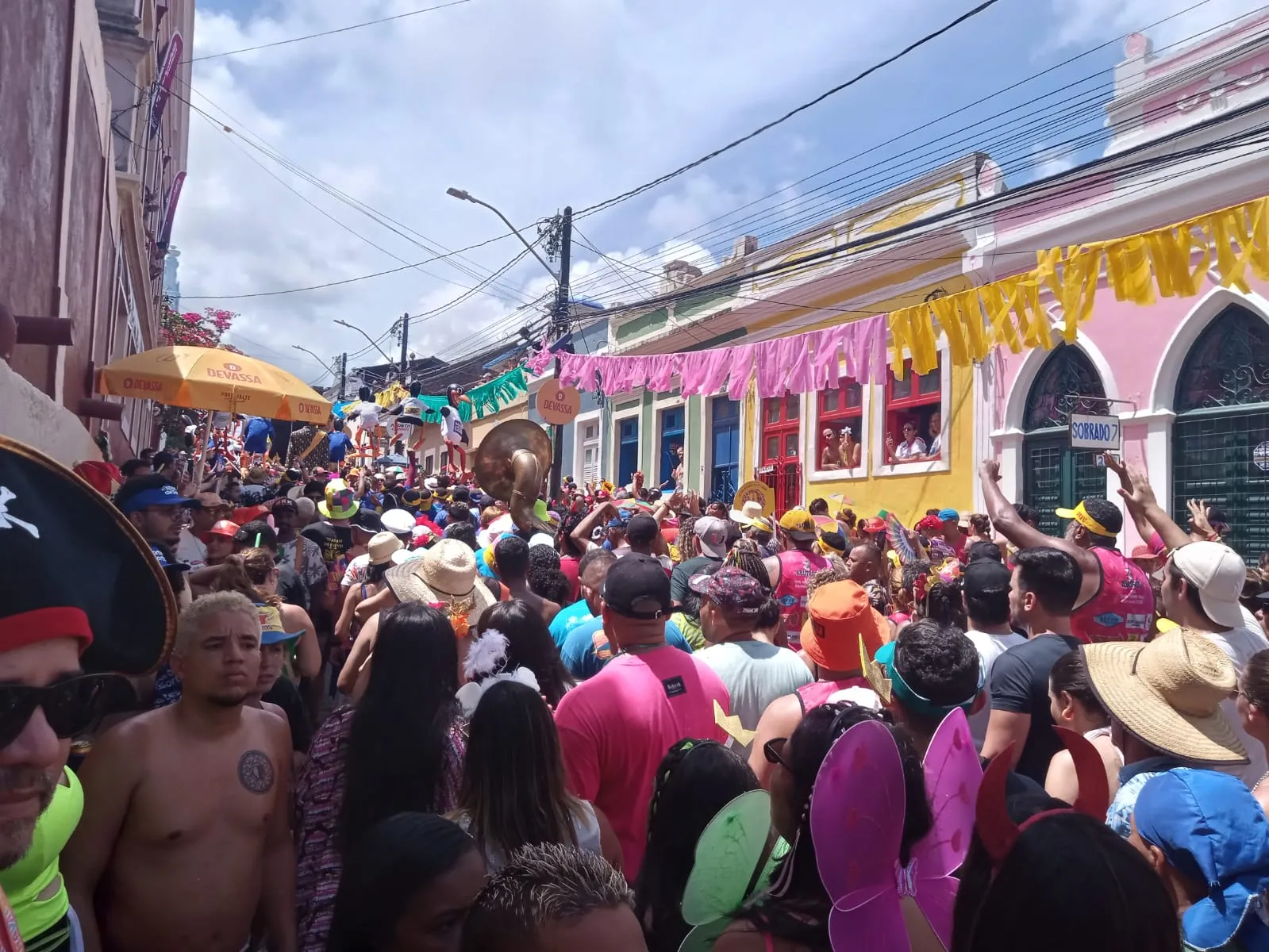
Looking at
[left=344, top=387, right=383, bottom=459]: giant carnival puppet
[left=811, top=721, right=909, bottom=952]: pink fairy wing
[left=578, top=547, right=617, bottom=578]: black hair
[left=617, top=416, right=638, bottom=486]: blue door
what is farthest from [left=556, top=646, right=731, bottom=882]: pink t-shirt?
[left=617, top=416, right=638, bottom=486]: blue door

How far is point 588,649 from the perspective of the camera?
4297mm

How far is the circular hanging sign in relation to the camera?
13.5 m

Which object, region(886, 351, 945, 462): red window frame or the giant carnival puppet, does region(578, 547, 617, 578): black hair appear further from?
the giant carnival puppet

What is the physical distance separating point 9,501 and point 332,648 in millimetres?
6212

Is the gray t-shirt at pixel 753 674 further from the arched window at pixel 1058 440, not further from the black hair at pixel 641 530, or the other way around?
the arched window at pixel 1058 440

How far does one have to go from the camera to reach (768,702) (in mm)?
3715

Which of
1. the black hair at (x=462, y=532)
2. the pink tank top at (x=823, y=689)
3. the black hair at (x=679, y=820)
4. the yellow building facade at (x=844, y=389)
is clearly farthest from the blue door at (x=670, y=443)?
the black hair at (x=679, y=820)

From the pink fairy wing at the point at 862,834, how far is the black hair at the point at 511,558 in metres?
3.65

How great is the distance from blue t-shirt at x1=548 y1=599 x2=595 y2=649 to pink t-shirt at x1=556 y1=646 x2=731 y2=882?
1.73 m

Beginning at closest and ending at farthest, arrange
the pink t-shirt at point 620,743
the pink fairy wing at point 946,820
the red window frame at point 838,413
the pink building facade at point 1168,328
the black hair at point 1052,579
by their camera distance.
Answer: the pink fairy wing at point 946,820, the pink t-shirt at point 620,743, the black hair at point 1052,579, the pink building facade at point 1168,328, the red window frame at point 838,413

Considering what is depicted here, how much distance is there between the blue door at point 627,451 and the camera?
2234cm

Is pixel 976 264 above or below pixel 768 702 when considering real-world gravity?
above

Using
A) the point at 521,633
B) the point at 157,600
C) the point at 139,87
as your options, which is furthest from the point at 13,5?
the point at 139,87

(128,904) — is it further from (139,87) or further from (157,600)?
(139,87)
